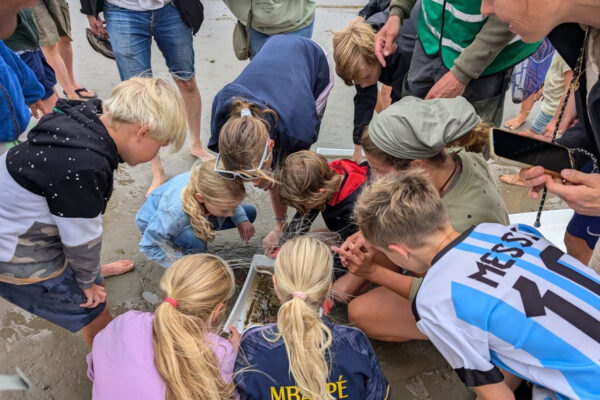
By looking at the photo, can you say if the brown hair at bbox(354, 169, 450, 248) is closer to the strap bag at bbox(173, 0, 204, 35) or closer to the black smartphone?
the black smartphone

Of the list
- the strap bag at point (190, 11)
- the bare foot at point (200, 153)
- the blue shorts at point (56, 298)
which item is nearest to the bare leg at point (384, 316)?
the blue shorts at point (56, 298)

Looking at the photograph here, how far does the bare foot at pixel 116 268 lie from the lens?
2.37 meters

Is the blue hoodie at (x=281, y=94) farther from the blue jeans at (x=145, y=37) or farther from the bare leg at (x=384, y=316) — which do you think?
the bare leg at (x=384, y=316)

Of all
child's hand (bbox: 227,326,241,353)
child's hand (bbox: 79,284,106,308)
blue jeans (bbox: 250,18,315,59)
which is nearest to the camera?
child's hand (bbox: 227,326,241,353)

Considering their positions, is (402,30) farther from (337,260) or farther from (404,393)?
(404,393)

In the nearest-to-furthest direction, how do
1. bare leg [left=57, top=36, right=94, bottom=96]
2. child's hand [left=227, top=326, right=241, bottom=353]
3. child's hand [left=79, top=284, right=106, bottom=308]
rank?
child's hand [left=227, top=326, right=241, bottom=353] → child's hand [left=79, top=284, right=106, bottom=308] → bare leg [left=57, top=36, right=94, bottom=96]

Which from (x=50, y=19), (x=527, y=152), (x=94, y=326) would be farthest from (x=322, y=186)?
(x=50, y=19)

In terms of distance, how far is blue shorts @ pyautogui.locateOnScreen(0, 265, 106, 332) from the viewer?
1.72 metres

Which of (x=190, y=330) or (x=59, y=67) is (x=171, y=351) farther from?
(x=59, y=67)

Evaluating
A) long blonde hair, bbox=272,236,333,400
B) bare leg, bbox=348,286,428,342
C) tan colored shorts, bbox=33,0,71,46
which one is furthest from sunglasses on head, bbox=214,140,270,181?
tan colored shorts, bbox=33,0,71,46

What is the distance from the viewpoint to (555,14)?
141 cm

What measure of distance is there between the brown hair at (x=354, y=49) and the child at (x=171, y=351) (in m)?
1.53

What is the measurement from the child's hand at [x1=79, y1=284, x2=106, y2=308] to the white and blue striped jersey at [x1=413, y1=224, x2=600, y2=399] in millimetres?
1335

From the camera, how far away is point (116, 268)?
239 cm
